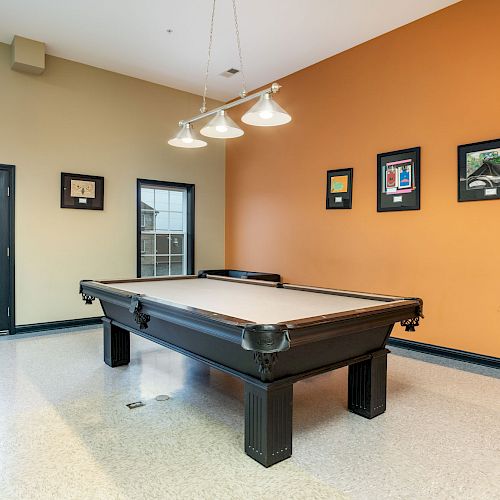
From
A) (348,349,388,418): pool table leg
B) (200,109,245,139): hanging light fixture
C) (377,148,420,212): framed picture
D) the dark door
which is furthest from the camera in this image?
the dark door

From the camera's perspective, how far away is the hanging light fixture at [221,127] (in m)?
3.22

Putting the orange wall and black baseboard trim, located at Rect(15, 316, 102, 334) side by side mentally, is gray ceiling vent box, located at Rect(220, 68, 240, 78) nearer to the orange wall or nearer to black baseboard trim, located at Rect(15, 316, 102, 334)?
the orange wall

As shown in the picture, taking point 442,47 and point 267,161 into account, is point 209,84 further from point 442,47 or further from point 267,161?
point 442,47

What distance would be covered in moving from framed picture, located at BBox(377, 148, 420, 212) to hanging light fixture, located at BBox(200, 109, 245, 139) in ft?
6.31

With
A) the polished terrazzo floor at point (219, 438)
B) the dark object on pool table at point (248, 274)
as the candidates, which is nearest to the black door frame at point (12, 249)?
the polished terrazzo floor at point (219, 438)

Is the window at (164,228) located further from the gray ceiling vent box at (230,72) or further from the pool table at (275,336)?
the pool table at (275,336)

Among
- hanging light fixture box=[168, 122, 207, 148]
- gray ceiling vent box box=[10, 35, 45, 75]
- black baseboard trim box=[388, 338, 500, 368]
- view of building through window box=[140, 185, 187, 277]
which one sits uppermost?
gray ceiling vent box box=[10, 35, 45, 75]

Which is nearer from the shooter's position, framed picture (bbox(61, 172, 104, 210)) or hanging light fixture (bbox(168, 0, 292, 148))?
hanging light fixture (bbox(168, 0, 292, 148))

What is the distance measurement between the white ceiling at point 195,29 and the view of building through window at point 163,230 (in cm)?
176

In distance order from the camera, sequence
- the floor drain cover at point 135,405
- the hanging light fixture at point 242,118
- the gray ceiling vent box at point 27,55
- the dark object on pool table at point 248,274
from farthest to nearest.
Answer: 1. the dark object on pool table at point 248,274
2. the gray ceiling vent box at point 27,55
3. the hanging light fixture at point 242,118
4. the floor drain cover at point 135,405

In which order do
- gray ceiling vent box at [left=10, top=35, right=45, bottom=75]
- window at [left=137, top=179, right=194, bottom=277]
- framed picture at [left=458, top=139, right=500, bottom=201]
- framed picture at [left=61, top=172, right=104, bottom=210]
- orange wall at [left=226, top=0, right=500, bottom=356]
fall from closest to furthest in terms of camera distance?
1. framed picture at [left=458, top=139, right=500, bottom=201]
2. orange wall at [left=226, top=0, right=500, bottom=356]
3. gray ceiling vent box at [left=10, top=35, right=45, bottom=75]
4. framed picture at [left=61, top=172, right=104, bottom=210]
5. window at [left=137, top=179, right=194, bottom=277]

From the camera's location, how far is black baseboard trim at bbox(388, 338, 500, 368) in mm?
3631

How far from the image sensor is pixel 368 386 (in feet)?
8.57

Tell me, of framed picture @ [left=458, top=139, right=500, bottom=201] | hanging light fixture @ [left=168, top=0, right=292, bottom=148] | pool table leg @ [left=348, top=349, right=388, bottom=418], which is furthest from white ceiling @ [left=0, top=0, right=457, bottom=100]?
pool table leg @ [left=348, top=349, right=388, bottom=418]
